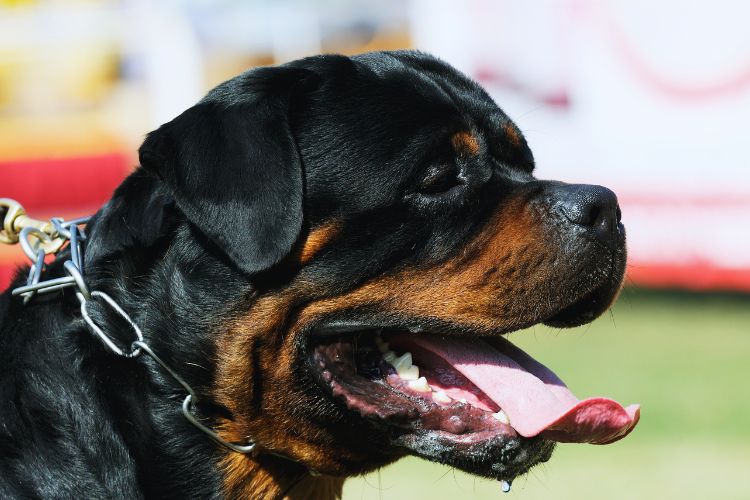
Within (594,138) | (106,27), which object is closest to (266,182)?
(594,138)

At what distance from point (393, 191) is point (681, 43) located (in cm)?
712

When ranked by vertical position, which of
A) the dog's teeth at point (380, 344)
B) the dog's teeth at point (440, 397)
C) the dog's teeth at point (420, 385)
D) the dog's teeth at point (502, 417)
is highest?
the dog's teeth at point (380, 344)

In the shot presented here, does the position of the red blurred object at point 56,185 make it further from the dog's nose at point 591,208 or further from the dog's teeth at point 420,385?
the dog's nose at point 591,208

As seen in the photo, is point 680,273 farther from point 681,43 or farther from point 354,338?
point 354,338

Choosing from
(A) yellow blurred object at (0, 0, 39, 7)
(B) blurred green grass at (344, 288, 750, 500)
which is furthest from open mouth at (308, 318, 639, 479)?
(A) yellow blurred object at (0, 0, 39, 7)

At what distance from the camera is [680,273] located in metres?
9.51

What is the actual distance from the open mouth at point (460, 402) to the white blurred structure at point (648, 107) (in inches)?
258

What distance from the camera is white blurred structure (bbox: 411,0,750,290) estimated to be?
9.19 metres

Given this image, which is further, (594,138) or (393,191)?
(594,138)

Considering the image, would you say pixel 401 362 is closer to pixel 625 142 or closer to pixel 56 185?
pixel 56 185

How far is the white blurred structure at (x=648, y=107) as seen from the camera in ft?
30.1

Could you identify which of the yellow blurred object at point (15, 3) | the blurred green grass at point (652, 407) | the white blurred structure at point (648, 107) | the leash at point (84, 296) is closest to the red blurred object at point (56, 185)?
the yellow blurred object at point (15, 3)

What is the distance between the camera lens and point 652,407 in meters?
6.66

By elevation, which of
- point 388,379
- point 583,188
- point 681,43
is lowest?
point 681,43
